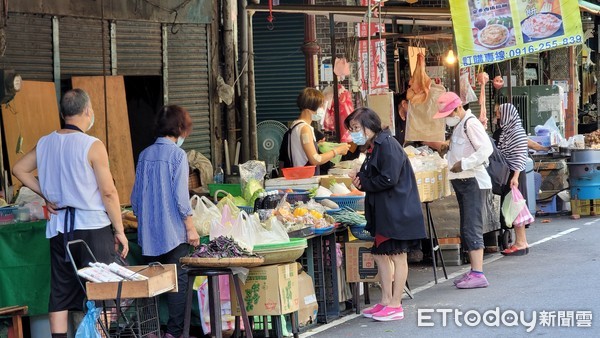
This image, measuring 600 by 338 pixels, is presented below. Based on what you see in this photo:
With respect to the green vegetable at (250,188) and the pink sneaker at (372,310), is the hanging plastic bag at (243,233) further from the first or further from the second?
the green vegetable at (250,188)

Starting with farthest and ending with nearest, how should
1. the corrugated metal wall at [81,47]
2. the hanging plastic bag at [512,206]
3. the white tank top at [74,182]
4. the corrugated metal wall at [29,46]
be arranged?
the hanging plastic bag at [512,206]
the corrugated metal wall at [81,47]
the corrugated metal wall at [29,46]
the white tank top at [74,182]

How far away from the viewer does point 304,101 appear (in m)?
12.5

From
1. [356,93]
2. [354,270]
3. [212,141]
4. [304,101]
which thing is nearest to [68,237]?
[354,270]

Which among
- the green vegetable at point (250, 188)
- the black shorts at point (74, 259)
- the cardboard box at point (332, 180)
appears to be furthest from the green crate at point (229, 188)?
the black shorts at point (74, 259)

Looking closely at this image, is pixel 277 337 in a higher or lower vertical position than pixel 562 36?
lower

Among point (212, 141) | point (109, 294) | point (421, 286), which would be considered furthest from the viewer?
point (212, 141)

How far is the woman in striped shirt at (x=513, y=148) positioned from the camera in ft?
46.0

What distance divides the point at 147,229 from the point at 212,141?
614 cm

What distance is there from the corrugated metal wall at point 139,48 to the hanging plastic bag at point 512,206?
16.2 ft

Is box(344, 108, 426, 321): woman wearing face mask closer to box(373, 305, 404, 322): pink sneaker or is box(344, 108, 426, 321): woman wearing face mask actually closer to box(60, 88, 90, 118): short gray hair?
box(373, 305, 404, 322): pink sneaker

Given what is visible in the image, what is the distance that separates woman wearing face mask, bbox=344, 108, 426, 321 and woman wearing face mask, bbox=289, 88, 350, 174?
2.29 m

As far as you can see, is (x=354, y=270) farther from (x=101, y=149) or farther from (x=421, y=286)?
(x=101, y=149)

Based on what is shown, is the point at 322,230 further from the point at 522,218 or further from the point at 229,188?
the point at 522,218

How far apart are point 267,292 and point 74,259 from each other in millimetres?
1708
